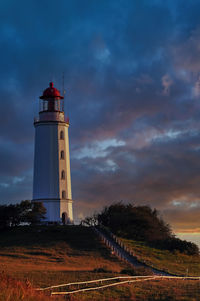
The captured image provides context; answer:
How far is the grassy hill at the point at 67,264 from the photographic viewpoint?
21328 millimetres

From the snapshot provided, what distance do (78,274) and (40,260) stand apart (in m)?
9.37

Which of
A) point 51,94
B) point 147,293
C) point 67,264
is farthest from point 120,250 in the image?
point 51,94

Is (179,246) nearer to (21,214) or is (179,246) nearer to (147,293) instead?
(21,214)

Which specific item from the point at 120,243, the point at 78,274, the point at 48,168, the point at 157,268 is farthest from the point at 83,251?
A: the point at 48,168

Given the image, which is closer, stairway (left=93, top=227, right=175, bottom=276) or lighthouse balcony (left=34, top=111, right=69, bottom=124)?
stairway (left=93, top=227, right=175, bottom=276)

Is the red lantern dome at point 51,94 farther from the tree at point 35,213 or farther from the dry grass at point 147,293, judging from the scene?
the dry grass at point 147,293

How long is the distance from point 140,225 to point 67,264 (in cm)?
2025

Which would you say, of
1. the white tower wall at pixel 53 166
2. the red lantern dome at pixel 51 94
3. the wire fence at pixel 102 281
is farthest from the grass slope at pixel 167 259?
the red lantern dome at pixel 51 94

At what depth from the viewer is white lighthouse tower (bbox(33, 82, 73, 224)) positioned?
181ft

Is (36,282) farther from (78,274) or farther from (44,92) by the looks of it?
(44,92)

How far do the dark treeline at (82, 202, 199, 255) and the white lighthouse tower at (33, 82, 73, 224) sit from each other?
4110 mm

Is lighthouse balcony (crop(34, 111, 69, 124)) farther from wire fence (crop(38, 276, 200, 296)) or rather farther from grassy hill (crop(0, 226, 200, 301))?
wire fence (crop(38, 276, 200, 296))

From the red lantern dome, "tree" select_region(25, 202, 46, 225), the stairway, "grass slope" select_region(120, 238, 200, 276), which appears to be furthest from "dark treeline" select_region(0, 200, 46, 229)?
the red lantern dome

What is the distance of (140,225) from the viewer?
177 feet
